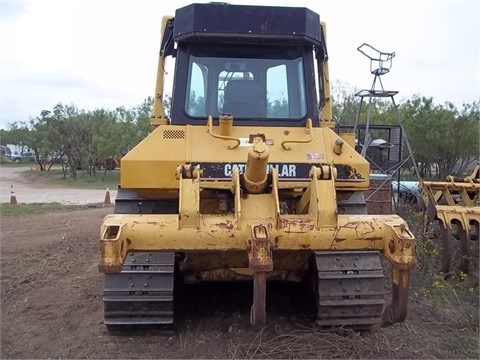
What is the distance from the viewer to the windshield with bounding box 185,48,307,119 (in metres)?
5.41

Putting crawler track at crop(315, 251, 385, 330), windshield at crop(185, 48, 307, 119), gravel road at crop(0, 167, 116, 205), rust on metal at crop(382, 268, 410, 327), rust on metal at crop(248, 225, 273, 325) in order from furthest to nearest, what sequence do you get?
gravel road at crop(0, 167, 116, 205), windshield at crop(185, 48, 307, 119), crawler track at crop(315, 251, 385, 330), rust on metal at crop(382, 268, 410, 327), rust on metal at crop(248, 225, 273, 325)

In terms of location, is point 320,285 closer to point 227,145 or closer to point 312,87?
point 227,145

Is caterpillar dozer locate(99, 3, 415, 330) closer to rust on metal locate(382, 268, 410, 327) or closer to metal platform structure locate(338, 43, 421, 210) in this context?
rust on metal locate(382, 268, 410, 327)

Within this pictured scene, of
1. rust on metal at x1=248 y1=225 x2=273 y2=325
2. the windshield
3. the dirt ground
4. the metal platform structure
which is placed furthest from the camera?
the metal platform structure

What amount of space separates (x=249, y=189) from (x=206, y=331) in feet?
4.90

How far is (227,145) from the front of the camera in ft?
15.9

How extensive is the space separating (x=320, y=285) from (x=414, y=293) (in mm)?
2093

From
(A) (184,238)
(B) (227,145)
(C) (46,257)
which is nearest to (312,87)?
(B) (227,145)

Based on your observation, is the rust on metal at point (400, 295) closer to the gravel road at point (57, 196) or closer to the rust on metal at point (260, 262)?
the rust on metal at point (260, 262)

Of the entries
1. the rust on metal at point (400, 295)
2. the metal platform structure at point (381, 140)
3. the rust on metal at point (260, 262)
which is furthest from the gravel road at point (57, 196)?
the rust on metal at point (400, 295)

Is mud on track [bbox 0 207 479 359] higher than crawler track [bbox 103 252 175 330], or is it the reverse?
crawler track [bbox 103 252 175 330]

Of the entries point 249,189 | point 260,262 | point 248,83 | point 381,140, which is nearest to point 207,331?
point 249,189

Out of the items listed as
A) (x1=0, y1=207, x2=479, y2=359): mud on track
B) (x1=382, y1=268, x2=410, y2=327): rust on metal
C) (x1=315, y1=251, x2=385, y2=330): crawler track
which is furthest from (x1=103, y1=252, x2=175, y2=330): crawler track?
(x1=382, y1=268, x2=410, y2=327): rust on metal

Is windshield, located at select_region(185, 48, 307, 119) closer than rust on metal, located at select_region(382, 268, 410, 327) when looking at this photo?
No
